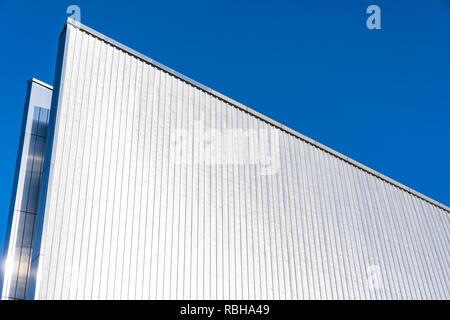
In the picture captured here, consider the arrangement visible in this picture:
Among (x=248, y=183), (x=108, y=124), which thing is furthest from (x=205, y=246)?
(x=108, y=124)

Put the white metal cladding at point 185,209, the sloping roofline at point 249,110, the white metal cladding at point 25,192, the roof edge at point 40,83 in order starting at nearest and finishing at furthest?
the white metal cladding at point 25,192
the white metal cladding at point 185,209
the roof edge at point 40,83
the sloping roofline at point 249,110

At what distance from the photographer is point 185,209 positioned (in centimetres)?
1808

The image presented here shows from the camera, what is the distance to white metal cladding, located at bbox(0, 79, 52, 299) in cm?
1519

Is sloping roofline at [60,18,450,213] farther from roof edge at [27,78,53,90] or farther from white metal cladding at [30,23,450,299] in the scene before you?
roof edge at [27,78,53,90]

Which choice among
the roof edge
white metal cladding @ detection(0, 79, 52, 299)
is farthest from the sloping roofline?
white metal cladding @ detection(0, 79, 52, 299)

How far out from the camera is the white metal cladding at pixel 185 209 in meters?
15.9

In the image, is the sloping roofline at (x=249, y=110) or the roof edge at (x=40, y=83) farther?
the sloping roofline at (x=249, y=110)

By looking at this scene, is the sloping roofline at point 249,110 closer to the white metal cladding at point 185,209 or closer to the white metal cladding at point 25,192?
the white metal cladding at point 185,209

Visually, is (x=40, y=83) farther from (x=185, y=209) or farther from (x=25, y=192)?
(x=185, y=209)

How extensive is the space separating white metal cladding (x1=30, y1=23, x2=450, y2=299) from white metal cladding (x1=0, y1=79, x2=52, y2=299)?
0.97 metres

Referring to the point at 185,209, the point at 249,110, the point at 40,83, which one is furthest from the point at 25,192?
the point at 249,110

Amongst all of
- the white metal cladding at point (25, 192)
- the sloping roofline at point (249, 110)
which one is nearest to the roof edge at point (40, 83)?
the white metal cladding at point (25, 192)

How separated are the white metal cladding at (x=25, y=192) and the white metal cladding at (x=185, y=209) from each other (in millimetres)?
969
